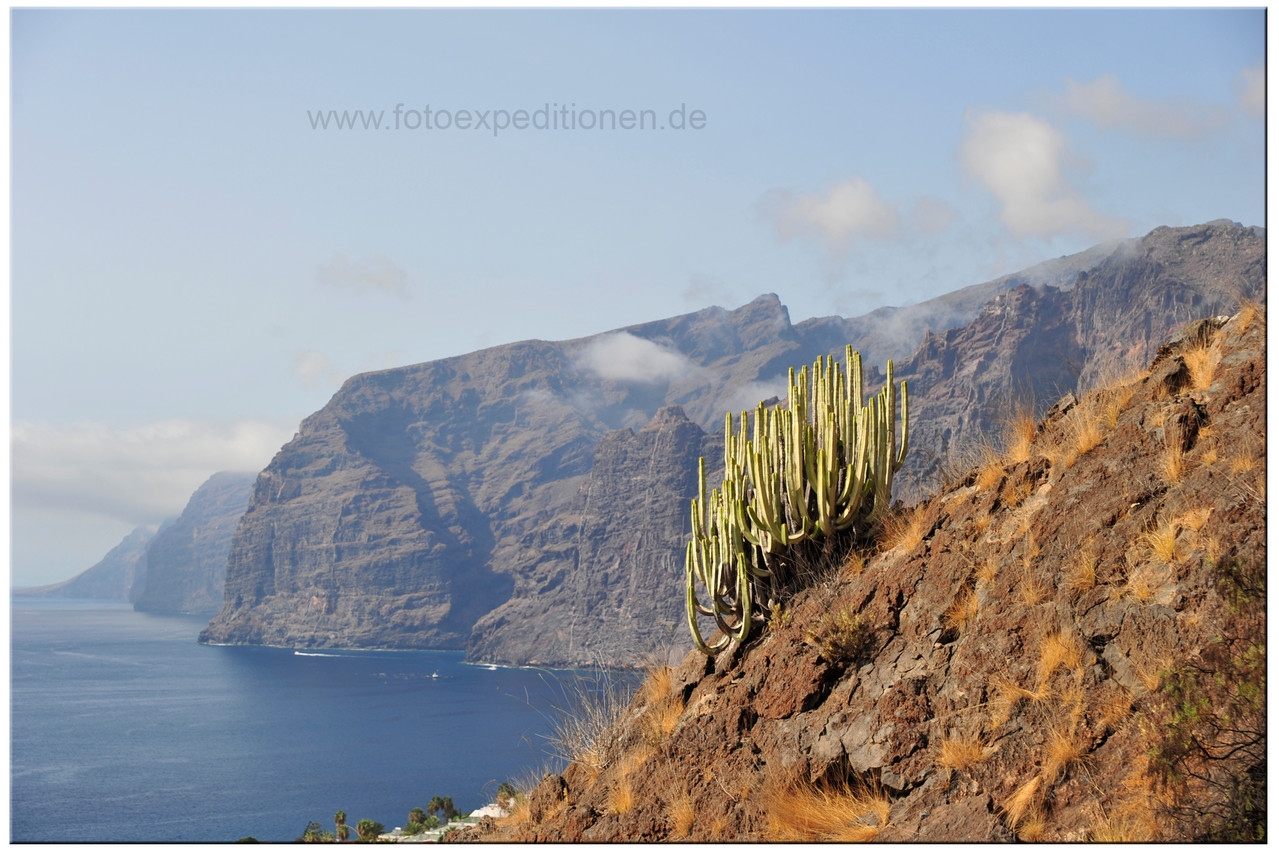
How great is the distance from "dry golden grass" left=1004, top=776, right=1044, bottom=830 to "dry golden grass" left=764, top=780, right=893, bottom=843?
81cm

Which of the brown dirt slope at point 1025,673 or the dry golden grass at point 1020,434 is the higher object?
the dry golden grass at point 1020,434

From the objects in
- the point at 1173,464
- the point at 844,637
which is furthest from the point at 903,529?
the point at 1173,464

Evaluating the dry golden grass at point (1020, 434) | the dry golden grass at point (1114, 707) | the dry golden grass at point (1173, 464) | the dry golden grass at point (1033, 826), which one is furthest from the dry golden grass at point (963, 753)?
the dry golden grass at point (1020, 434)

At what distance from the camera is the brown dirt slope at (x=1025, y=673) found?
4875 millimetres

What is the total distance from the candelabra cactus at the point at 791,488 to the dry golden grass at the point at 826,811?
178 cm

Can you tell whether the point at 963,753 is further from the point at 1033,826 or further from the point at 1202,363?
the point at 1202,363

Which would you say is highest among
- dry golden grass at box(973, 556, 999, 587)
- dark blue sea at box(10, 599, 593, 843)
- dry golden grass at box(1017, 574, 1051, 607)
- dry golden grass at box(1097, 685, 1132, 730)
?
dry golden grass at box(973, 556, 999, 587)

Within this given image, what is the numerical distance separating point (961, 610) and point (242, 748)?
112 metres

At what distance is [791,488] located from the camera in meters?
7.69

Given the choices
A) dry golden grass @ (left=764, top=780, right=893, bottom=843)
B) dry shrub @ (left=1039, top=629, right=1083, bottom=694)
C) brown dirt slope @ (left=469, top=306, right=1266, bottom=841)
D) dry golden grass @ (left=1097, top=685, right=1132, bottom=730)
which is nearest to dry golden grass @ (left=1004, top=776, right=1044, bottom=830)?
brown dirt slope @ (left=469, top=306, right=1266, bottom=841)

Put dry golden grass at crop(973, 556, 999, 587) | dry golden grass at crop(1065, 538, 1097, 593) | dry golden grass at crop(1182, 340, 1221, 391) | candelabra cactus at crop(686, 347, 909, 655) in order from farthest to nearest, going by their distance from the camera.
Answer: candelabra cactus at crop(686, 347, 909, 655) < dry golden grass at crop(1182, 340, 1221, 391) < dry golden grass at crop(973, 556, 999, 587) < dry golden grass at crop(1065, 538, 1097, 593)

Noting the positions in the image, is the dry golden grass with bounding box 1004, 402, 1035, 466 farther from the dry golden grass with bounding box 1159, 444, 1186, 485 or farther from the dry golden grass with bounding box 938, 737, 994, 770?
the dry golden grass with bounding box 938, 737, 994, 770

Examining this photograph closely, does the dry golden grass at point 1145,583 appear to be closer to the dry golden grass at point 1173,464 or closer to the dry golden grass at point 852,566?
the dry golden grass at point 1173,464

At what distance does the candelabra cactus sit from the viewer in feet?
24.9
